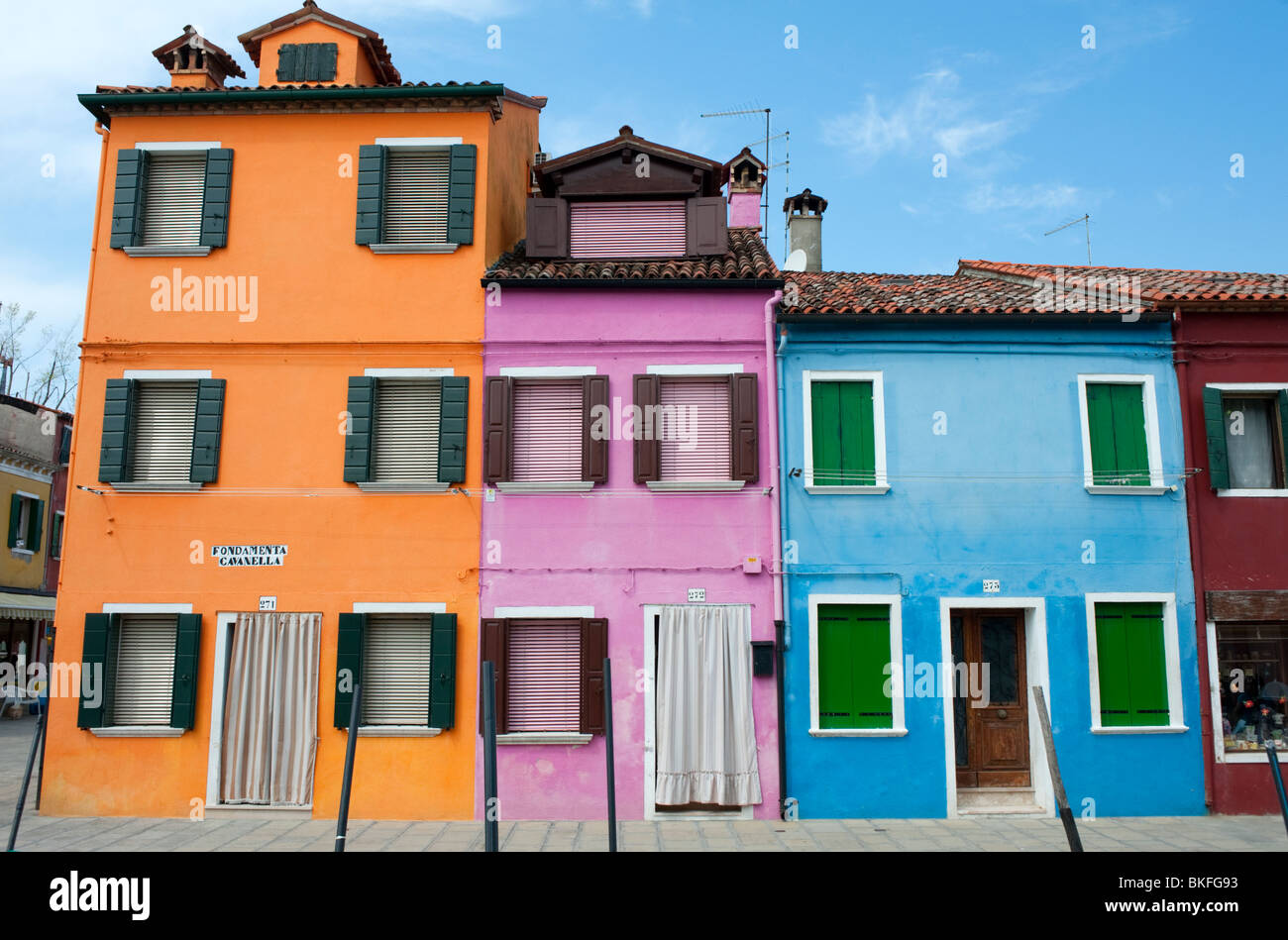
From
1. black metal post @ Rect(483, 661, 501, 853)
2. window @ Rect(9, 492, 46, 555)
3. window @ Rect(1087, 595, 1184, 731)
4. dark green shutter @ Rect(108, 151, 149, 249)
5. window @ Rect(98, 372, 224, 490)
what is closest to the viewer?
black metal post @ Rect(483, 661, 501, 853)

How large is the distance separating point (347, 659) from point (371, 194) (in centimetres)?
655

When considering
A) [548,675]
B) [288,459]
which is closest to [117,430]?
[288,459]

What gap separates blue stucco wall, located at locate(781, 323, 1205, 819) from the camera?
39.5 feet

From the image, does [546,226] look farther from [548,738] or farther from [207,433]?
[548,738]

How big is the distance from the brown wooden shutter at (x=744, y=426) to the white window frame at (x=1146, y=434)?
14.9ft

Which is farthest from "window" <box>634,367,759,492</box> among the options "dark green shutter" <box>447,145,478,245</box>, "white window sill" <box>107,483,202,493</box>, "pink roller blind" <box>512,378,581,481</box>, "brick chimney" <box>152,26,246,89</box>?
"brick chimney" <box>152,26,246,89</box>

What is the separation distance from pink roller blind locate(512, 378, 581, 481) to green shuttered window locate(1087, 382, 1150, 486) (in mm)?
7198

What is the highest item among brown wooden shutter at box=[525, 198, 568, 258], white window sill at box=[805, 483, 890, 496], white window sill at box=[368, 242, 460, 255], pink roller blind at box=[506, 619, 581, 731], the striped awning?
brown wooden shutter at box=[525, 198, 568, 258]

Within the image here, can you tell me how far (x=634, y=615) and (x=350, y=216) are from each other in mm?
7019

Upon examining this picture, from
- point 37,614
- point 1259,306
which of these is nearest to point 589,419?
point 1259,306

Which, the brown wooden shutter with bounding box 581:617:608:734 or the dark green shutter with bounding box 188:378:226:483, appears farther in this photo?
the dark green shutter with bounding box 188:378:226:483

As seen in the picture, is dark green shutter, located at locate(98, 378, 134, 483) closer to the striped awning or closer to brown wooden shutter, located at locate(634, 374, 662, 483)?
brown wooden shutter, located at locate(634, 374, 662, 483)

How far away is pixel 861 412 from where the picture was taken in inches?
511

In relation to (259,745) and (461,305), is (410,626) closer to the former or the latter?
(259,745)
